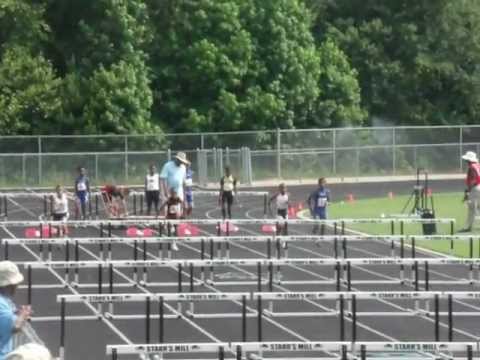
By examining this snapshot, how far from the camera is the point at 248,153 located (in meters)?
57.7

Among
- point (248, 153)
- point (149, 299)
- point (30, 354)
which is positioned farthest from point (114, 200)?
point (30, 354)

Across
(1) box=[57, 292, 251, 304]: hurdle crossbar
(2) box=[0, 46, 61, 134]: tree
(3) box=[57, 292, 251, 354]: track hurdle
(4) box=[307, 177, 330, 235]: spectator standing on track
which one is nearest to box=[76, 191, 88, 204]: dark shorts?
(4) box=[307, 177, 330, 235]: spectator standing on track

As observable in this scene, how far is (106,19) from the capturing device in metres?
64.3

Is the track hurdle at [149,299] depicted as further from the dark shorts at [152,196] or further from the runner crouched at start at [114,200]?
the dark shorts at [152,196]

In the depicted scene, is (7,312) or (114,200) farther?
(114,200)

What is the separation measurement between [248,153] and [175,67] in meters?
10.2

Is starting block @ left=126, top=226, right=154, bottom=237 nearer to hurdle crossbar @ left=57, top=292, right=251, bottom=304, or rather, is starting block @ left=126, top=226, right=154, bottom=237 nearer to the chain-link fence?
hurdle crossbar @ left=57, top=292, right=251, bottom=304

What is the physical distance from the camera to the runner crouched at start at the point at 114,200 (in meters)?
41.1

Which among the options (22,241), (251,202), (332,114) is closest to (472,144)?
(332,114)

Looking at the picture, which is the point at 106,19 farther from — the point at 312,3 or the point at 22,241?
the point at 22,241

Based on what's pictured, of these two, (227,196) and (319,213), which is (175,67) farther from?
(319,213)

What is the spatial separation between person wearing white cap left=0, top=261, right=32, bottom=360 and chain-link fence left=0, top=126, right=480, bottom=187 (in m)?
45.6

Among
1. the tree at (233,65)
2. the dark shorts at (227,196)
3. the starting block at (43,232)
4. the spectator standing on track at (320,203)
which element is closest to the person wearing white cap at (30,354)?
the starting block at (43,232)

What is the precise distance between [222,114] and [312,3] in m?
13.8
